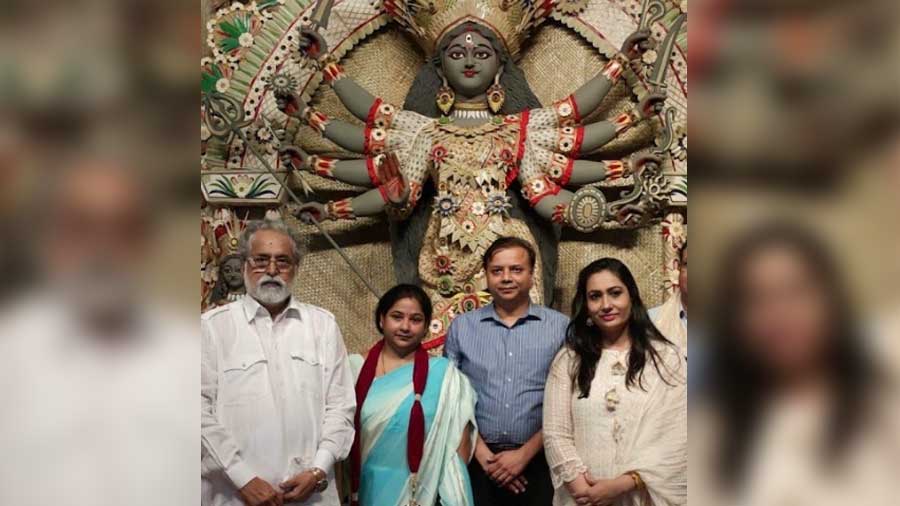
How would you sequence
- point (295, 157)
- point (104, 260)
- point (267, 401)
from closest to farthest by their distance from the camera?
1. point (104, 260)
2. point (267, 401)
3. point (295, 157)

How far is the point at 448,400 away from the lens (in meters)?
3.90

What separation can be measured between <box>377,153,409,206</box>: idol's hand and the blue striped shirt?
2.03ft

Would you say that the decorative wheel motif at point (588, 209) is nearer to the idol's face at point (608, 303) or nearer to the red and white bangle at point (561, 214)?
the red and white bangle at point (561, 214)

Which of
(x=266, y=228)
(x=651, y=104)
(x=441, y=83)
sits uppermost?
(x=441, y=83)

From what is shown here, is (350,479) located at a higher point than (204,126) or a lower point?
Result: lower

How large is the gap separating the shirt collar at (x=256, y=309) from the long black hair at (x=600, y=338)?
2.89 feet

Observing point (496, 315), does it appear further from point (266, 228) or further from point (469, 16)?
point (469, 16)

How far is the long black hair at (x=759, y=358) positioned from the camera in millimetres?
2459

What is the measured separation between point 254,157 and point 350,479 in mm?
1322

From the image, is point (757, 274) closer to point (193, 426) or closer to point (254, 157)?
point (193, 426)

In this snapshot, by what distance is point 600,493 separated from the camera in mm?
3717

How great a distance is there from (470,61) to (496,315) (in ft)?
3.30

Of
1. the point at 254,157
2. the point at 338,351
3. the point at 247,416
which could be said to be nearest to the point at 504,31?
the point at 254,157

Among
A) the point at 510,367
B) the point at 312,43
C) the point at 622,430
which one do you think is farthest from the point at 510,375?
the point at 312,43
